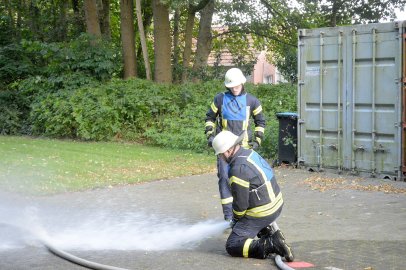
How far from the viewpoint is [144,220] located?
338 inches

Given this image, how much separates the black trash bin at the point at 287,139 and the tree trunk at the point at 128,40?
10.6 m

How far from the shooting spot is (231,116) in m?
8.09

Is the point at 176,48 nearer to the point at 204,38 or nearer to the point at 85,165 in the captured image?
the point at 204,38

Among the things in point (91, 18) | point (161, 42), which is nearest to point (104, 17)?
point (91, 18)

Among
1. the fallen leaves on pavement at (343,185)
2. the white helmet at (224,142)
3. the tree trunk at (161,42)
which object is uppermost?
the tree trunk at (161,42)

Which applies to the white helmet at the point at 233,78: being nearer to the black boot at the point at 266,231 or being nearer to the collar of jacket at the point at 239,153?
the collar of jacket at the point at 239,153

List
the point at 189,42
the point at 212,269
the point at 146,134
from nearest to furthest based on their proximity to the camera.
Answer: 1. the point at 212,269
2. the point at 146,134
3. the point at 189,42

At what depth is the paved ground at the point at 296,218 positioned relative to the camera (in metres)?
6.34

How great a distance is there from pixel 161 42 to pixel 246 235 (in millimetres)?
16437

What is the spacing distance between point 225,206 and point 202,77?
16.7m

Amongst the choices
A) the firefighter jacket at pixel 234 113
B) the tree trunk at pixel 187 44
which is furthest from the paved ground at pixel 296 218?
the tree trunk at pixel 187 44

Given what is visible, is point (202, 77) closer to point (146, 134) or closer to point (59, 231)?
point (146, 134)

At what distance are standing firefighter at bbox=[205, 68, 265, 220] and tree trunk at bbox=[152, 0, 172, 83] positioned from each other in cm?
1412

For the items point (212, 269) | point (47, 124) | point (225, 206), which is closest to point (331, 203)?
point (225, 206)
